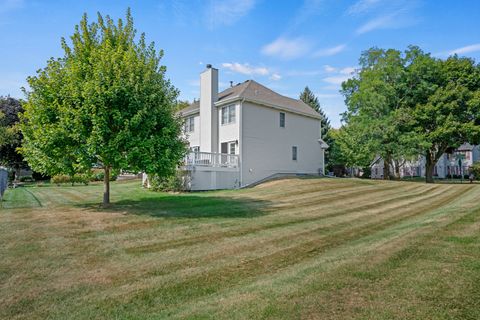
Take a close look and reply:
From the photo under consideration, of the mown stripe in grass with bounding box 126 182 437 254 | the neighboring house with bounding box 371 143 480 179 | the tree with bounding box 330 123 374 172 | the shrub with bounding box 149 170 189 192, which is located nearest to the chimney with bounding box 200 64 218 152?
the shrub with bounding box 149 170 189 192

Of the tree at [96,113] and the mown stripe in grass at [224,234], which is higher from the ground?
the tree at [96,113]

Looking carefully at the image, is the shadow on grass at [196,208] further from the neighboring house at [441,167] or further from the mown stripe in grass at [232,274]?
the neighboring house at [441,167]

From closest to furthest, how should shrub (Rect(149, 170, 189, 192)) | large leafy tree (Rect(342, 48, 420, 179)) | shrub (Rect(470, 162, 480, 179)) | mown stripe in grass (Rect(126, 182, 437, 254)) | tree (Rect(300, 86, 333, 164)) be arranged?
mown stripe in grass (Rect(126, 182, 437, 254))
shrub (Rect(149, 170, 189, 192))
large leafy tree (Rect(342, 48, 420, 179))
shrub (Rect(470, 162, 480, 179))
tree (Rect(300, 86, 333, 164))

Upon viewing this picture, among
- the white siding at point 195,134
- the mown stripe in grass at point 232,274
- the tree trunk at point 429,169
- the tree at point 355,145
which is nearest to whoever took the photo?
the mown stripe in grass at point 232,274

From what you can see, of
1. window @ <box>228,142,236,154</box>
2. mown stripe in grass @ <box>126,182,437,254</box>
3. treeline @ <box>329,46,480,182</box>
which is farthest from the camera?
treeline @ <box>329,46,480,182</box>

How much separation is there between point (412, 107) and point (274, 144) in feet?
51.0

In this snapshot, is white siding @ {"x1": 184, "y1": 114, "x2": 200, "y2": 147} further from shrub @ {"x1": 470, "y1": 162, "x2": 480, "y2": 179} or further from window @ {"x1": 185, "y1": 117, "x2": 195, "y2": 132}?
shrub @ {"x1": 470, "y1": 162, "x2": 480, "y2": 179}

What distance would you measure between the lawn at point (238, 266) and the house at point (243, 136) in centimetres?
1006

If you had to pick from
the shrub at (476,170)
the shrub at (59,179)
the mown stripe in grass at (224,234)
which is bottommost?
the mown stripe in grass at (224,234)

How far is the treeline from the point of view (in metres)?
27.2

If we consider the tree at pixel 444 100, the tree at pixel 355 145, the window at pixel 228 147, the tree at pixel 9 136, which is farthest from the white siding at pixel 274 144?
the tree at pixel 9 136

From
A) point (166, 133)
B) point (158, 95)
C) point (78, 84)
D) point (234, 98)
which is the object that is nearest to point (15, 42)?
point (78, 84)

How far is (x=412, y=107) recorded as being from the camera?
2933cm

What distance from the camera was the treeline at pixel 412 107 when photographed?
27.2m
